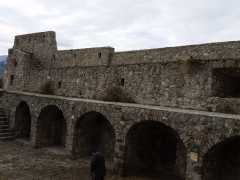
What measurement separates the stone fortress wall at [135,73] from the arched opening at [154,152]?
126 centimetres

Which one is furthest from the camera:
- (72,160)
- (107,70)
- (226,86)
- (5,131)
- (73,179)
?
(5,131)

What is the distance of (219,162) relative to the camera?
7.98 meters

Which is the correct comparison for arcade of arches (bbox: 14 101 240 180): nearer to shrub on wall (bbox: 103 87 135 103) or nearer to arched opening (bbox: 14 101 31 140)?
arched opening (bbox: 14 101 31 140)

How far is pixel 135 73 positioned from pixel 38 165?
558 cm

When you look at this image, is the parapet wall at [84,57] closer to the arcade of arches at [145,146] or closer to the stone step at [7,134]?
the arcade of arches at [145,146]

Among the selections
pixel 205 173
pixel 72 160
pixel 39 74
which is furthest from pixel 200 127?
pixel 39 74

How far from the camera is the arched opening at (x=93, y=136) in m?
11.5

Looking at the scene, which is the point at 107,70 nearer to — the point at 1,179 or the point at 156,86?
the point at 156,86

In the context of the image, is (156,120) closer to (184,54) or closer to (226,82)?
(226,82)

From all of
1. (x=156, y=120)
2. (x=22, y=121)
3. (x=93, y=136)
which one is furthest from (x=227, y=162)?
(x=22, y=121)

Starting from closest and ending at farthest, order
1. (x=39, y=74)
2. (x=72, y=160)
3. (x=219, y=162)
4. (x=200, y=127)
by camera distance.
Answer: (x=200, y=127) < (x=219, y=162) < (x=72, y=160) < (x=39, y=74)

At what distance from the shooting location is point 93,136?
1229 centimetres

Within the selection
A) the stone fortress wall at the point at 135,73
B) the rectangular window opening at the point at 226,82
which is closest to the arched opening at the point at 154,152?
the stone fortress wall at the point at 135,73

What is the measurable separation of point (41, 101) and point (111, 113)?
498cm
